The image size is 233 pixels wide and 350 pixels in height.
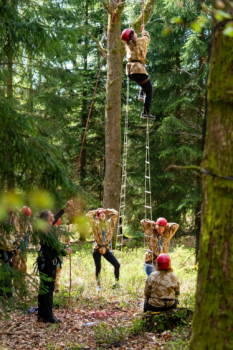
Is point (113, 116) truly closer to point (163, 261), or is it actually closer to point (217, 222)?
point (163, 261)

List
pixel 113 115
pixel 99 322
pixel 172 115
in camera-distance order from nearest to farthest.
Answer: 1. pixel 99 322
2. pixel 113 115
3. pixel 172 115

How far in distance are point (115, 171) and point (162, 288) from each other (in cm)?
603

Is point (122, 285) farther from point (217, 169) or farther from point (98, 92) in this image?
point (98, 92)

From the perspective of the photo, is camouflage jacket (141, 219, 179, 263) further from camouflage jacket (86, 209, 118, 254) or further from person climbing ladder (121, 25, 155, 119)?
person climbing ladder (121, 25, 155, 119)

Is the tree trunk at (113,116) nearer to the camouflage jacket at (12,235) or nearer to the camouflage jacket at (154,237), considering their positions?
the camouflage jacket at (154,237)

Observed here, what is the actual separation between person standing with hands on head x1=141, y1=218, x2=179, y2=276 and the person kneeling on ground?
132 centimetres

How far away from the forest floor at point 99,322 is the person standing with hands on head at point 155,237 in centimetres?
84

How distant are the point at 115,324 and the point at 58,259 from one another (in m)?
1.42

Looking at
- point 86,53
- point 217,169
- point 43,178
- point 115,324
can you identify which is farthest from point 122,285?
point 86,53

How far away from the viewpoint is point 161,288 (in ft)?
16.7

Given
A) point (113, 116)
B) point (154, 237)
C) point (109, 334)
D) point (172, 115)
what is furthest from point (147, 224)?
point (172, 115)

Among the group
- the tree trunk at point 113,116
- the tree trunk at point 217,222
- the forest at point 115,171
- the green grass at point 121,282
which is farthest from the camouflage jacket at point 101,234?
the tree trunk at point 217,222

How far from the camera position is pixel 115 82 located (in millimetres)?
10602

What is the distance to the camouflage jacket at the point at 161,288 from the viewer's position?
509cm
